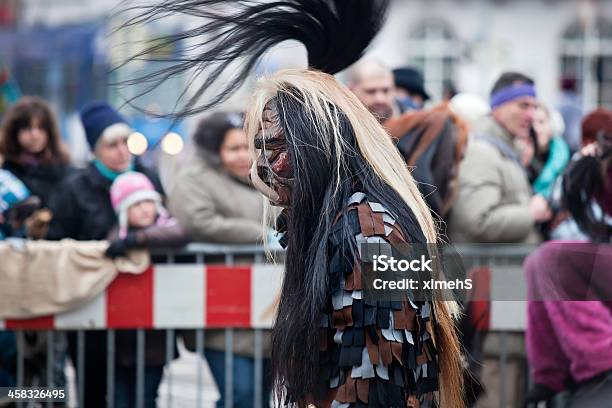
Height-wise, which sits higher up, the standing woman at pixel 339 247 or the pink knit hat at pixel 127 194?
the pink knit hat at pixel 127 194

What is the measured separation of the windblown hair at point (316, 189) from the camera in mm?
3289

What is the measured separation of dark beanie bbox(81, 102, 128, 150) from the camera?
6.30 meters

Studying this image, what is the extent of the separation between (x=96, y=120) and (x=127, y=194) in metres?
0.77

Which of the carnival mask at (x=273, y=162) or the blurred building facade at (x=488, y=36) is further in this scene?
the blurred building facade at (x=488, y=36)

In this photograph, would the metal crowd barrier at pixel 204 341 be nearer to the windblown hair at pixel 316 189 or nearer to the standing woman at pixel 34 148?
the standing woman at pixel 34 148

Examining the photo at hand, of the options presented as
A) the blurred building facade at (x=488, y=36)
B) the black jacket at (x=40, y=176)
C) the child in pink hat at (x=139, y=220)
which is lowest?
the child in pink hat at (x=139, y=220)

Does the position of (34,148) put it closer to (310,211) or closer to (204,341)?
(204,341)

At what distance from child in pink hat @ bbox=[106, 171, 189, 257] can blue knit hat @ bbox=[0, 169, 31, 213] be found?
0.47 meters

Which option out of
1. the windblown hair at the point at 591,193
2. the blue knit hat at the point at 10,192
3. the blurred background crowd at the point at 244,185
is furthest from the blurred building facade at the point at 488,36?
the windblown hair at the point at 591,193

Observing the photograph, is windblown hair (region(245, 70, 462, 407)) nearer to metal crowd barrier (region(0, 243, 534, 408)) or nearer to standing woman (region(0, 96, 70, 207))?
metal crowd barrier (region(0, 243, 534, 408))

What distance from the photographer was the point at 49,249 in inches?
216

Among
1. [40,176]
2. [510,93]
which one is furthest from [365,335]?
[40,176]

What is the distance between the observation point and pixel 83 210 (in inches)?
238

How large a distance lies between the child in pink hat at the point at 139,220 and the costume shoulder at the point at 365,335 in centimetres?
240
